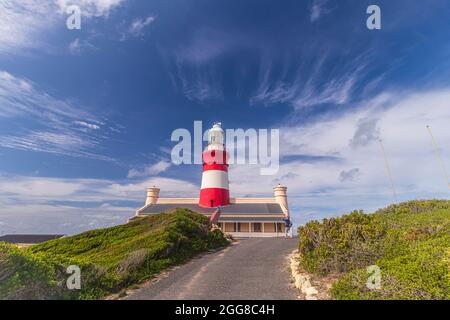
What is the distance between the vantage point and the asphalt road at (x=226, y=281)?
7434 mm

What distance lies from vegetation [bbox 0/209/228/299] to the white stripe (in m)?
14.2

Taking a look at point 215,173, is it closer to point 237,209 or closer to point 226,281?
point 237,209

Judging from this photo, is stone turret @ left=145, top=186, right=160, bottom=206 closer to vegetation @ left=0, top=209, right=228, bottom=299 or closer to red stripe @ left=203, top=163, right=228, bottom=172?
red stripe @ left=203, top=163, right=228, bottom=172

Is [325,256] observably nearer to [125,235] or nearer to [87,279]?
[87,279]

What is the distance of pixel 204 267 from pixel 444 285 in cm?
834

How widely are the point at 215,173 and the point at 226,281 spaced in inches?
980

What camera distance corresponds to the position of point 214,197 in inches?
1334

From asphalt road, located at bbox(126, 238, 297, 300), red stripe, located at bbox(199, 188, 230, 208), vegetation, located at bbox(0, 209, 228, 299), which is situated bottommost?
asphalt road, located at bbox(126, 238, 297, 300)

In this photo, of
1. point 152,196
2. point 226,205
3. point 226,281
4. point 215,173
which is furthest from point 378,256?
point 152,196

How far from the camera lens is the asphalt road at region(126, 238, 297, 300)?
7434mm

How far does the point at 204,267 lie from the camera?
11.1 m

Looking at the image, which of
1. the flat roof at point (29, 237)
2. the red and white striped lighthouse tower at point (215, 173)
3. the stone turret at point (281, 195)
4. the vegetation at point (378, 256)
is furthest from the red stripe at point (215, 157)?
the flat roof at point (29, 237)

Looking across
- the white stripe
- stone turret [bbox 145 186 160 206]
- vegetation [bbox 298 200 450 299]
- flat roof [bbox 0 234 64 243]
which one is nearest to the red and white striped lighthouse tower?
the white stripe
